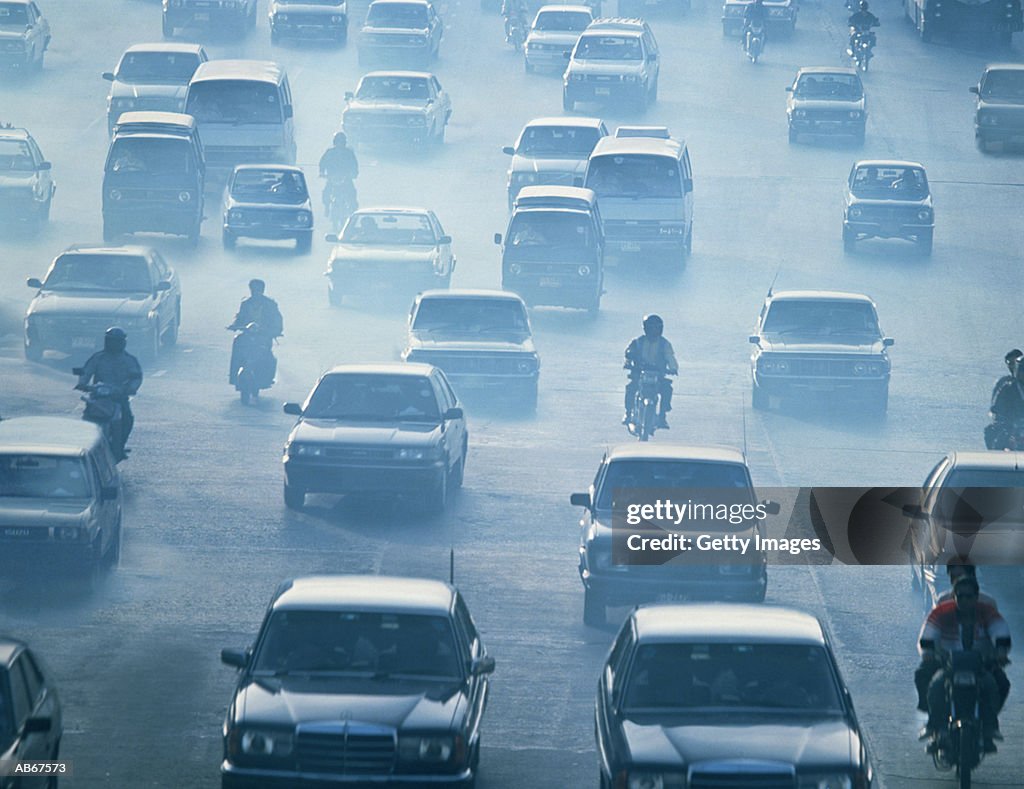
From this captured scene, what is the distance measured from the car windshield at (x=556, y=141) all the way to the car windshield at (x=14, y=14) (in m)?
15.7

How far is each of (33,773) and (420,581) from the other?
325 cm

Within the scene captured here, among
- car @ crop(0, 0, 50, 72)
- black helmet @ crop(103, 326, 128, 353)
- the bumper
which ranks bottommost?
car @ crop(0, 0, 50, 72)

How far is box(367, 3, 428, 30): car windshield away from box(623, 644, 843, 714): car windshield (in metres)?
45.7

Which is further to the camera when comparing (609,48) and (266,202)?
(609,48)

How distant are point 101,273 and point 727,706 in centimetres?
2056

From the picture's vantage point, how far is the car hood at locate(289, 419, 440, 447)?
22500 millimetres

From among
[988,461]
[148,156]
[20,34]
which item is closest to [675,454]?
[988,461]

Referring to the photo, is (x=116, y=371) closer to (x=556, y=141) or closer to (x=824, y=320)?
(x=824, y=320)

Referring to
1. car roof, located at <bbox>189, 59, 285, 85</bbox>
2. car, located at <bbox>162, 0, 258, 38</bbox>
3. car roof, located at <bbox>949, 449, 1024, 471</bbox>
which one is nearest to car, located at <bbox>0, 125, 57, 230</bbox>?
car roof, located at <bbox>189, 59, 285, 85</bbox>

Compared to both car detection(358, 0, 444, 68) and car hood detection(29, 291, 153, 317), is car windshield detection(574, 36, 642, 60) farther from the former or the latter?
car hood detection(29, 291, 153, 317)

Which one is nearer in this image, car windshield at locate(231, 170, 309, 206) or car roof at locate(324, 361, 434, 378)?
car roof at locate(324, 361, 434, 378)


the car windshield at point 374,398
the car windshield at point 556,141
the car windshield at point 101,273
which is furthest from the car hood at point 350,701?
the car windshield at point 556,141

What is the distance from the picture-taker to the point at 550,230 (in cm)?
3706

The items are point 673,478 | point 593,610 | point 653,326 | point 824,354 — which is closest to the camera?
point 593,610
